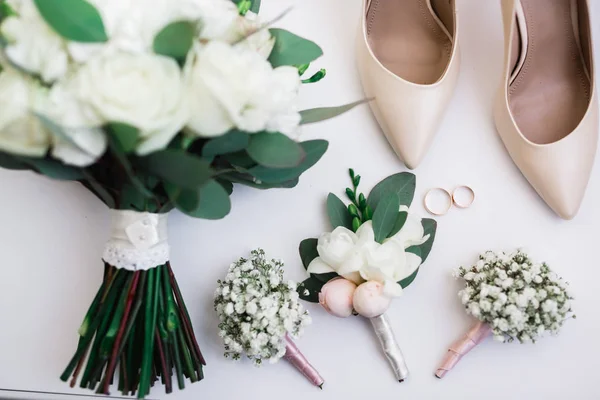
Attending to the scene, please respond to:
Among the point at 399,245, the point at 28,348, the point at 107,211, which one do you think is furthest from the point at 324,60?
the point at 28,348

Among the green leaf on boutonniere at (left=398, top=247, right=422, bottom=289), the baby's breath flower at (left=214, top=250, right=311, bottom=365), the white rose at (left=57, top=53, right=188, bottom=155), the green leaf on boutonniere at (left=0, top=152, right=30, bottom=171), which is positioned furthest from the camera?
the green leaf on boutonniere at (left=398, top=247, right=422, bottom=289)

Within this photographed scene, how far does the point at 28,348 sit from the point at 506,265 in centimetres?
87

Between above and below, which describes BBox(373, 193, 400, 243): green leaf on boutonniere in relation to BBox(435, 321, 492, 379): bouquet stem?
above

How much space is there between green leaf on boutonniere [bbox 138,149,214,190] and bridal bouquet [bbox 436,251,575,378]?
21.8 inches

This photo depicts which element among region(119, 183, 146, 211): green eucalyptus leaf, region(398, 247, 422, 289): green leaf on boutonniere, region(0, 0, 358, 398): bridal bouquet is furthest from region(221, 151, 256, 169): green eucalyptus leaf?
region(398, 247, 422, 289): green leaf on boutonniere

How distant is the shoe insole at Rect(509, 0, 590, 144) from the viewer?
3.31ft

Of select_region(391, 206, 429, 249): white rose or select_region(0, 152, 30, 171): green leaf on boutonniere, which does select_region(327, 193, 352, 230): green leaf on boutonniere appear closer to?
select_region(391, 206, 429, 249): white rose

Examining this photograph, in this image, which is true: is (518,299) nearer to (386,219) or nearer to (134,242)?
(386,219)

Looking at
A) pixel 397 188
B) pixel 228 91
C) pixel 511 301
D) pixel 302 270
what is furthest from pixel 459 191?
pixel 228 91

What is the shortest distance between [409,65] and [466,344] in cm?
55

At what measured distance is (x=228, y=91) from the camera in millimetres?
590

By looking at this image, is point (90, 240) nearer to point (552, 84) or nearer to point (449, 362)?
point (449, 362)

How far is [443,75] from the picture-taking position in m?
0.96

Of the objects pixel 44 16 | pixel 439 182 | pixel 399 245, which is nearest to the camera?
pixel 44 16
